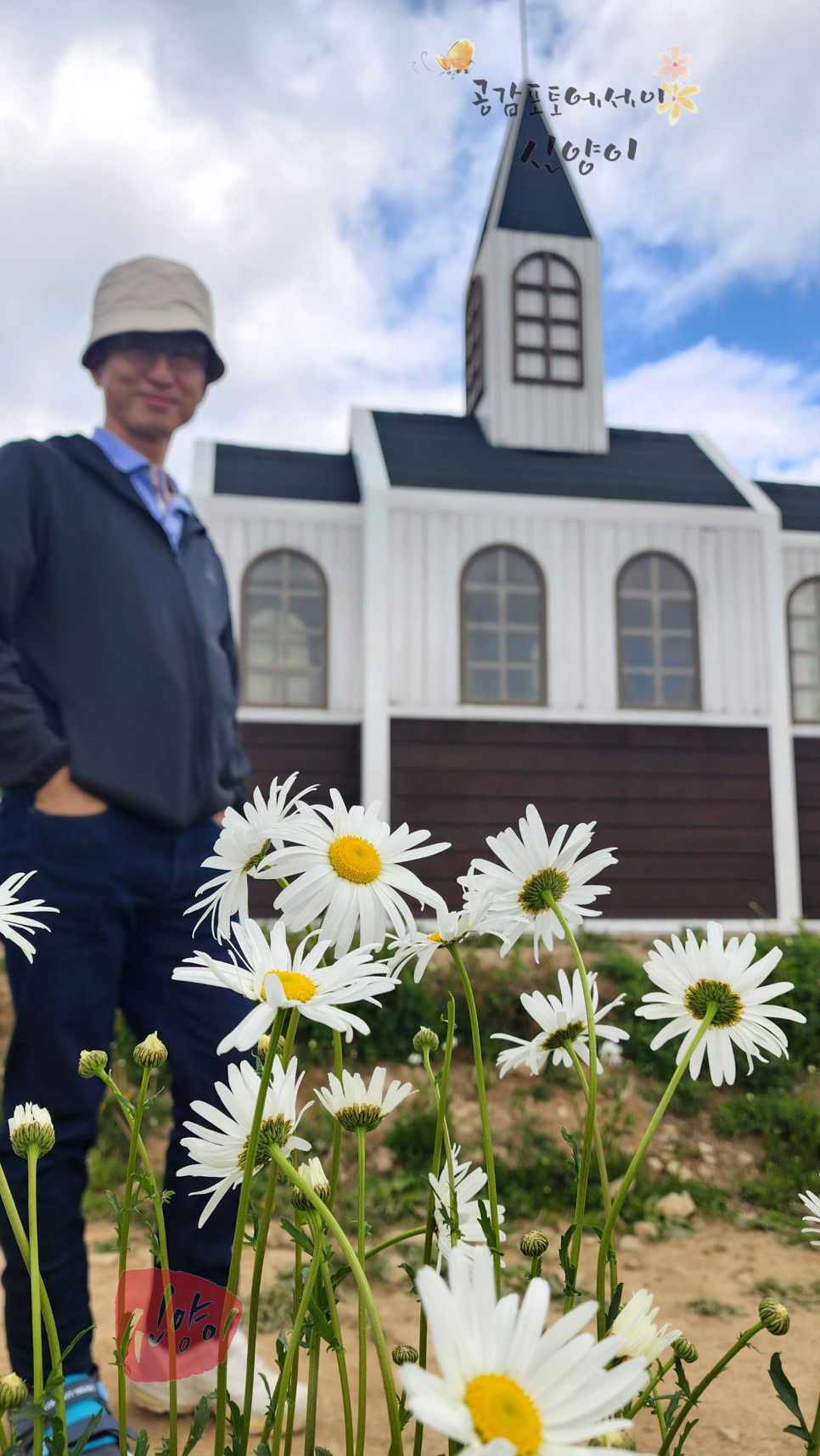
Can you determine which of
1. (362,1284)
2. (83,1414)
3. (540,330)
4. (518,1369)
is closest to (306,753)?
(540,330)

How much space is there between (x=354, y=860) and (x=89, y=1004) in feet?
4.56

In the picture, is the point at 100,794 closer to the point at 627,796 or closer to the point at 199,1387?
the point at 199,1387

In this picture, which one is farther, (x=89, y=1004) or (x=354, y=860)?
(x=89, y=1004)

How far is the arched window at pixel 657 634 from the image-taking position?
636cm

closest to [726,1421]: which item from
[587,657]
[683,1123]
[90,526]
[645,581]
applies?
[90,526]

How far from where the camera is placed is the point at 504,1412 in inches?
16.5

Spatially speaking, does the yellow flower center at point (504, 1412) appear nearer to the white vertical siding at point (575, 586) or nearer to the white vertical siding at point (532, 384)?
the white vertical siding at point (575, 586)

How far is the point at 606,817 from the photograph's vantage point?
609cm

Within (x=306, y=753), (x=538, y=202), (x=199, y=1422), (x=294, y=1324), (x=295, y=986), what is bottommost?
(x=199, y=1422)

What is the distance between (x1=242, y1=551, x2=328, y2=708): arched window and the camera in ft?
20.0

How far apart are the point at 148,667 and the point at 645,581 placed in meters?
4.71

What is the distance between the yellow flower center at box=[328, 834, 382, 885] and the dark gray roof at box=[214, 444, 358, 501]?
572 centimetres

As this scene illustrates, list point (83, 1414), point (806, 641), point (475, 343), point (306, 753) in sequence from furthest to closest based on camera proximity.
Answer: point (475, 343)
point (806, 641)
point (306, 753)
point (83, 1414)

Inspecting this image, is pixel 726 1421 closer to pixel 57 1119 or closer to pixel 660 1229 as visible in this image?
pixel 57 1119
